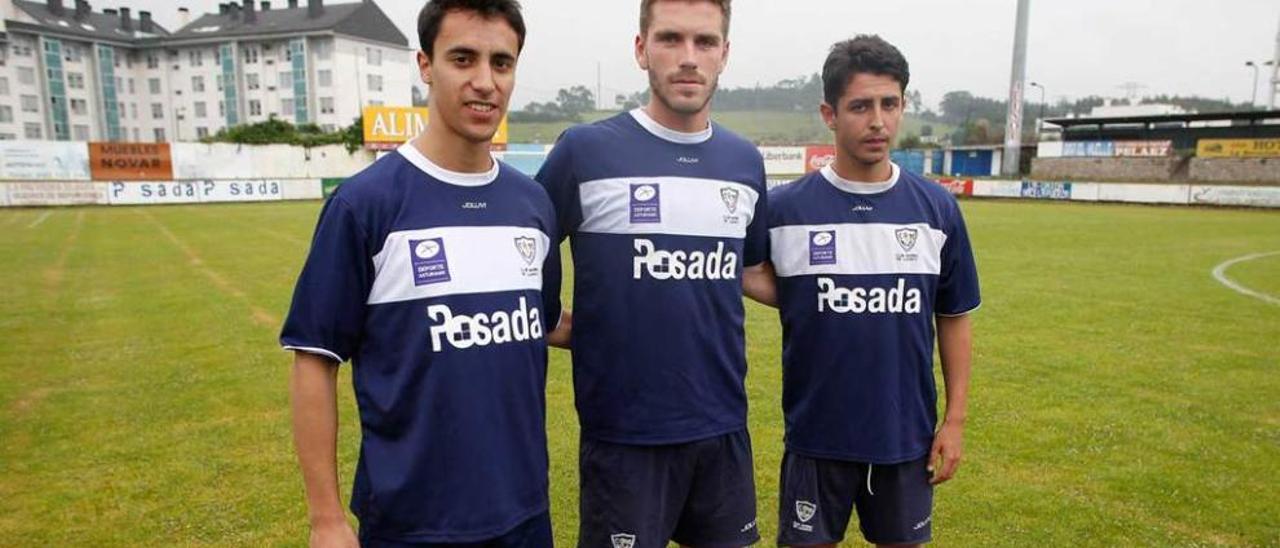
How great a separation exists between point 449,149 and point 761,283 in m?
1.52

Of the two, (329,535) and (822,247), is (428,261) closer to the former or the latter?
(329,535)

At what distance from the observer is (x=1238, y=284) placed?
13.6 meters

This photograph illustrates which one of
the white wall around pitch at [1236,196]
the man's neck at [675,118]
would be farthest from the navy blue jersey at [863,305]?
the white wall around pitch at [1236,196]

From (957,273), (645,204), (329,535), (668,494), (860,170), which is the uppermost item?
(860,170)

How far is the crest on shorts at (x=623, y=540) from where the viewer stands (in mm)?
2857

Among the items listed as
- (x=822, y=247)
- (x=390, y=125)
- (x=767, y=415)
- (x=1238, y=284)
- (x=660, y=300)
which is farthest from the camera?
(x=390, y=125)

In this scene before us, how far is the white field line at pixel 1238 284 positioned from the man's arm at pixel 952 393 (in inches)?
463

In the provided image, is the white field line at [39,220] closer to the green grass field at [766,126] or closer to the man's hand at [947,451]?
the man's hand at [947,451]

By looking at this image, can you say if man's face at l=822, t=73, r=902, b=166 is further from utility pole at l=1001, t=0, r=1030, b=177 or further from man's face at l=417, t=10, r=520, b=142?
utility pole at l=1001, t=0, r=1030, b=177

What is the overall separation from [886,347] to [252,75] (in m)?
83.4

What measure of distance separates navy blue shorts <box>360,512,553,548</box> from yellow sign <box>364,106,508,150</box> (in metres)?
48.5

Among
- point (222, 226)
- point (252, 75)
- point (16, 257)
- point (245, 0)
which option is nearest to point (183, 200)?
point (222, 226)

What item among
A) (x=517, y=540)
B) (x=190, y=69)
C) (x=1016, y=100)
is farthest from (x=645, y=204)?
(x=190, y=69)

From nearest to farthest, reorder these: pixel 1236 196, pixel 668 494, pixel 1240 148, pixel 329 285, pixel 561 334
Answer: pixel 329 285 → pixel 668 494 → pixel 561 334 → pixel 1236 196 → pixel 1240 148
